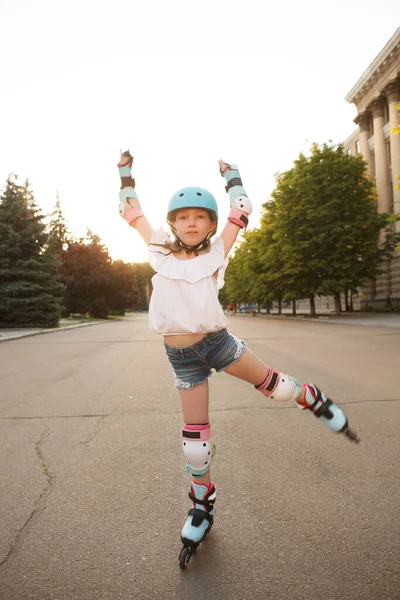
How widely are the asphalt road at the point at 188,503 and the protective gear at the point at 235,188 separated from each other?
1689mm

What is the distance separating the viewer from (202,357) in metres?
2.47

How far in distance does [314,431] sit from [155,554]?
2.54 meters

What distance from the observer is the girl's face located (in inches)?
102

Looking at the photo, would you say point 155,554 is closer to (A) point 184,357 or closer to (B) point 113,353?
(A) point 184,357

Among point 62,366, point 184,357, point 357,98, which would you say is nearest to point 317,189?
point 357,98

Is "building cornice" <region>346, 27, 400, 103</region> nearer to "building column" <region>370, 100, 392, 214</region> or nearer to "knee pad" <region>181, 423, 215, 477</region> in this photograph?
"building column" <region>370, 100, 392, 214</region>

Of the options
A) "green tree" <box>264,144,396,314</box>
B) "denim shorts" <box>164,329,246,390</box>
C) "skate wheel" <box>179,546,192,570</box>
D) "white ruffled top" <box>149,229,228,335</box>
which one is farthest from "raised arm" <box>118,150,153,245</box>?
"green tree" <box>264,144,396,314</box>

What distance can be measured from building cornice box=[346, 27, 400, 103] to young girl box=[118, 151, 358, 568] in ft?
121

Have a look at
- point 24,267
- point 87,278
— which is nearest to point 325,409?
point 24,267

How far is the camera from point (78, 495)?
9.92ft

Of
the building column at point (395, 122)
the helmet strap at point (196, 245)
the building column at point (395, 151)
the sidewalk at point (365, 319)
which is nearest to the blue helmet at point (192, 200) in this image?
the helmet strap at point (196, 245)

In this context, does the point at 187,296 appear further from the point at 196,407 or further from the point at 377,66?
the point at 377,66

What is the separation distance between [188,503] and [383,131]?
42.0 metres

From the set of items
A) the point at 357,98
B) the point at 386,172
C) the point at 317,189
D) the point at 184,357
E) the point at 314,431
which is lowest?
the point at 314,431
